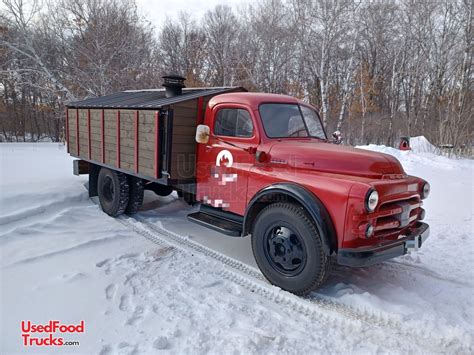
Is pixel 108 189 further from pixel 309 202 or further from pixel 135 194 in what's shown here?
pixel 309 202

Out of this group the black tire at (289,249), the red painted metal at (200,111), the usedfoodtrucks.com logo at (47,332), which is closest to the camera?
the usedfoodtrucks.com logo at (47,332)

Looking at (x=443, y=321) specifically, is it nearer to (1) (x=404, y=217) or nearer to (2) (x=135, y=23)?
(1) (x=404, y=217)

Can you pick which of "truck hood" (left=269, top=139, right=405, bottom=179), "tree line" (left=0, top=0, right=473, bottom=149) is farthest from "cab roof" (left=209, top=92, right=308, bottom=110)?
"tree line" (left=0, top=0, right=473, bottom=149)

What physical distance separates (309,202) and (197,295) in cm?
147

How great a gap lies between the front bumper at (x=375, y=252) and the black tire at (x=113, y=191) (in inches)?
159

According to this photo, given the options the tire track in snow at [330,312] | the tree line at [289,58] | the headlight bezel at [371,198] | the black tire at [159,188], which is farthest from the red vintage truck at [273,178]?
the tree line at [289,58]

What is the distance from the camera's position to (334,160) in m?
3.46

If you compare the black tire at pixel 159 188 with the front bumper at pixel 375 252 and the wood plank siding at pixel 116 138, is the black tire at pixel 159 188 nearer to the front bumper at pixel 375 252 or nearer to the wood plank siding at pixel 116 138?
the wood plank siding at pixel 116 138

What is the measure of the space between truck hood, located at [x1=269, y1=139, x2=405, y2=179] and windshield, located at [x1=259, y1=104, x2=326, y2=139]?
1.13ft

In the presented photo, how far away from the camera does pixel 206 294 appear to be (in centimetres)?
334

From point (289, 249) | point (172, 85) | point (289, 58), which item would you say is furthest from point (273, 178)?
point (289, 58)

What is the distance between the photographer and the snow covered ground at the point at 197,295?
265cm

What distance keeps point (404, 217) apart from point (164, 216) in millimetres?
4079

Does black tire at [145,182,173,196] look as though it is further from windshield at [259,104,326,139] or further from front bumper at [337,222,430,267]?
front bumper at [337,222,430,267]
